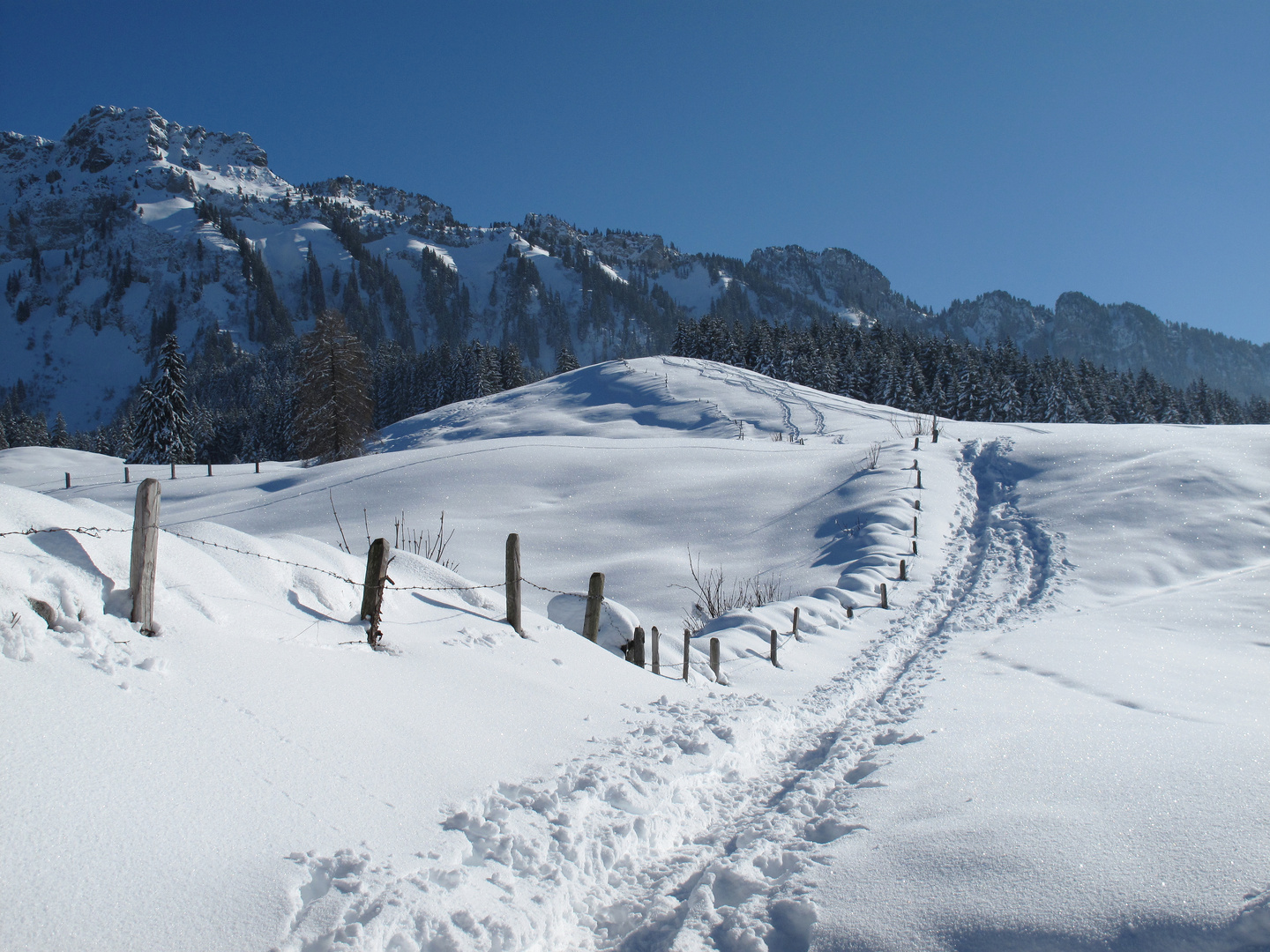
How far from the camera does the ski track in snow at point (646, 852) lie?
3.08 m

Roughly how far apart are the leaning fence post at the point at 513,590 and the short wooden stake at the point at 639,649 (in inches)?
70.4

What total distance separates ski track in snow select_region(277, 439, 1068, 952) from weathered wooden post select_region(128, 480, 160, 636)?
204cm

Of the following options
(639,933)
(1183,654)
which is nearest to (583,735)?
(639,933)

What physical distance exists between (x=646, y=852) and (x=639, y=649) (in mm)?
4493

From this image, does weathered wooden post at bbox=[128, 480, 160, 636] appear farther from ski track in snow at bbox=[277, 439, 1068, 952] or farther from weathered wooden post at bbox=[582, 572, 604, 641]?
weathered wooden post at bbox=[582, 572, 604, 641]

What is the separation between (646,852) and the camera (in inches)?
162

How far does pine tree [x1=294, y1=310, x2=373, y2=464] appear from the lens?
34.2m

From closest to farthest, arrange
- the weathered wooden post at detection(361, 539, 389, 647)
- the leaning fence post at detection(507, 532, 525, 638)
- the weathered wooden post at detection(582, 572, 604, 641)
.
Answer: the weathered wooden post at detection(361, 539, 389, 647), the leaning fence post at detection(507, 532, 525, 638), the weathered wooden post at detection(582, 572, 604, 641)

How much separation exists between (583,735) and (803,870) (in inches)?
85.6

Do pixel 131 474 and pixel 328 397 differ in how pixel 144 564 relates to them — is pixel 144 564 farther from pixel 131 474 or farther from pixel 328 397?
pixel 131 474

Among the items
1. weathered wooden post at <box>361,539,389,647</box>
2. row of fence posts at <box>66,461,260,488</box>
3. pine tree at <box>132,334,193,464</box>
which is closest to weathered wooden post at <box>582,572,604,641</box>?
weathered wooden post at <box>361,539,389,647</box>

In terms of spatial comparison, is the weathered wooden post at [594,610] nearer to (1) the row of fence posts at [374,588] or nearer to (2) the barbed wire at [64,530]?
(1) the row of fence posts at [374,588]

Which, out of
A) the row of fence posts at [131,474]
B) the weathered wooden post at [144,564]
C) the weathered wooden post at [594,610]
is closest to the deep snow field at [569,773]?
the weathered wooden post at [144,564]

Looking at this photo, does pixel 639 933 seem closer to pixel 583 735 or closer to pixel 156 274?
pixel 583 735
